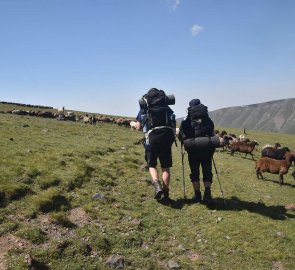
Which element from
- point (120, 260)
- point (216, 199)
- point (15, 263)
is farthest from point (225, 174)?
point (15, 263)

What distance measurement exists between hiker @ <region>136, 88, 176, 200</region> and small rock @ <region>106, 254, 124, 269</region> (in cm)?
358

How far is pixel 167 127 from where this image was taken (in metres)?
11.6

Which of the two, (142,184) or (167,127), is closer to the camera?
(167,127)

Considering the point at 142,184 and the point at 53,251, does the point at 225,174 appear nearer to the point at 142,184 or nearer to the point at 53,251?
the point at 142,184

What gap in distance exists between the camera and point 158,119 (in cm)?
1155

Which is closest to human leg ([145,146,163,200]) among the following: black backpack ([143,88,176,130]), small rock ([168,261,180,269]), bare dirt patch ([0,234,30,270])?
black backpack ([143,88,176,130])

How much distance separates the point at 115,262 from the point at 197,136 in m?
5.12

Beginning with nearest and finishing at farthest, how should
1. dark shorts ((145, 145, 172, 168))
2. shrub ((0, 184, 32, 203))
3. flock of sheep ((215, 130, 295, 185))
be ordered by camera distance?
shrub ((0, 184, 32, 203)) → dark shorts ((145, 145, 172, 168)) → flock of sheep ((215, 130, 295, 185))

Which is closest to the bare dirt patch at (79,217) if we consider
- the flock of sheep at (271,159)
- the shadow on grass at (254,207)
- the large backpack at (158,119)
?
the large backpack at (158,119)

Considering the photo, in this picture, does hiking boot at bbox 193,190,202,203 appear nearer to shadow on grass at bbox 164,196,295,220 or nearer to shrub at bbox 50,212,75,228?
shadow on grass at bbox 164,196,295,220

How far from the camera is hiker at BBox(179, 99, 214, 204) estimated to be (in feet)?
38.0

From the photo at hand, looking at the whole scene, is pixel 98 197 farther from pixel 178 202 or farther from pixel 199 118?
pixel 199 118

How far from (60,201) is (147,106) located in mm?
3864

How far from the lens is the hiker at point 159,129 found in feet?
37.8
